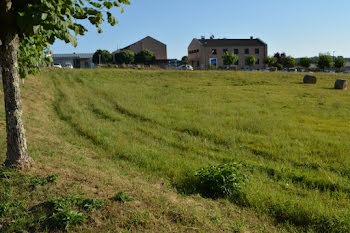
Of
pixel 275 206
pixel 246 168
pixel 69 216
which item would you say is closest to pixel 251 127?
pixel 246 168

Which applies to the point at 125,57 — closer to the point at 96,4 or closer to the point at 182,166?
the point at 182,166

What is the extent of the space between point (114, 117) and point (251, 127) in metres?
6.06

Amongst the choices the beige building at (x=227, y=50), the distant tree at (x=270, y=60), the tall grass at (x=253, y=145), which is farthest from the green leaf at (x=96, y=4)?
the beige building at (x=227, y=50)

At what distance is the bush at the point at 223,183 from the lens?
5.41m

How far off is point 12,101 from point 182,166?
3.87 metres

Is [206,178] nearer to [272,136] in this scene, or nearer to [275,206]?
[275,206]

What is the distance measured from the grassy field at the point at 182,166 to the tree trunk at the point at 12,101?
37 cm

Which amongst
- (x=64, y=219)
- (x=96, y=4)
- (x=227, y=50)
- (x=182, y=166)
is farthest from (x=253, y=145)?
(x=227, y=50)

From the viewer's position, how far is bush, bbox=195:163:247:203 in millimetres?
5414

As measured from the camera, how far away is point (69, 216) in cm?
399

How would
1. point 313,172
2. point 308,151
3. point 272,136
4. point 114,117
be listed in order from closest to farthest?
1. point 313,172
2. point 308,151
3. point 272,136
4. point 114,117

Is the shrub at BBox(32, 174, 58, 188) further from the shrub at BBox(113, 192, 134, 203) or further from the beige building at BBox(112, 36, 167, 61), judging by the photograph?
the beige building at BBox(112, 36, 167, 61)

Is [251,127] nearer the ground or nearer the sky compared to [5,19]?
nearer the ground

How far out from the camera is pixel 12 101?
5441 mm
